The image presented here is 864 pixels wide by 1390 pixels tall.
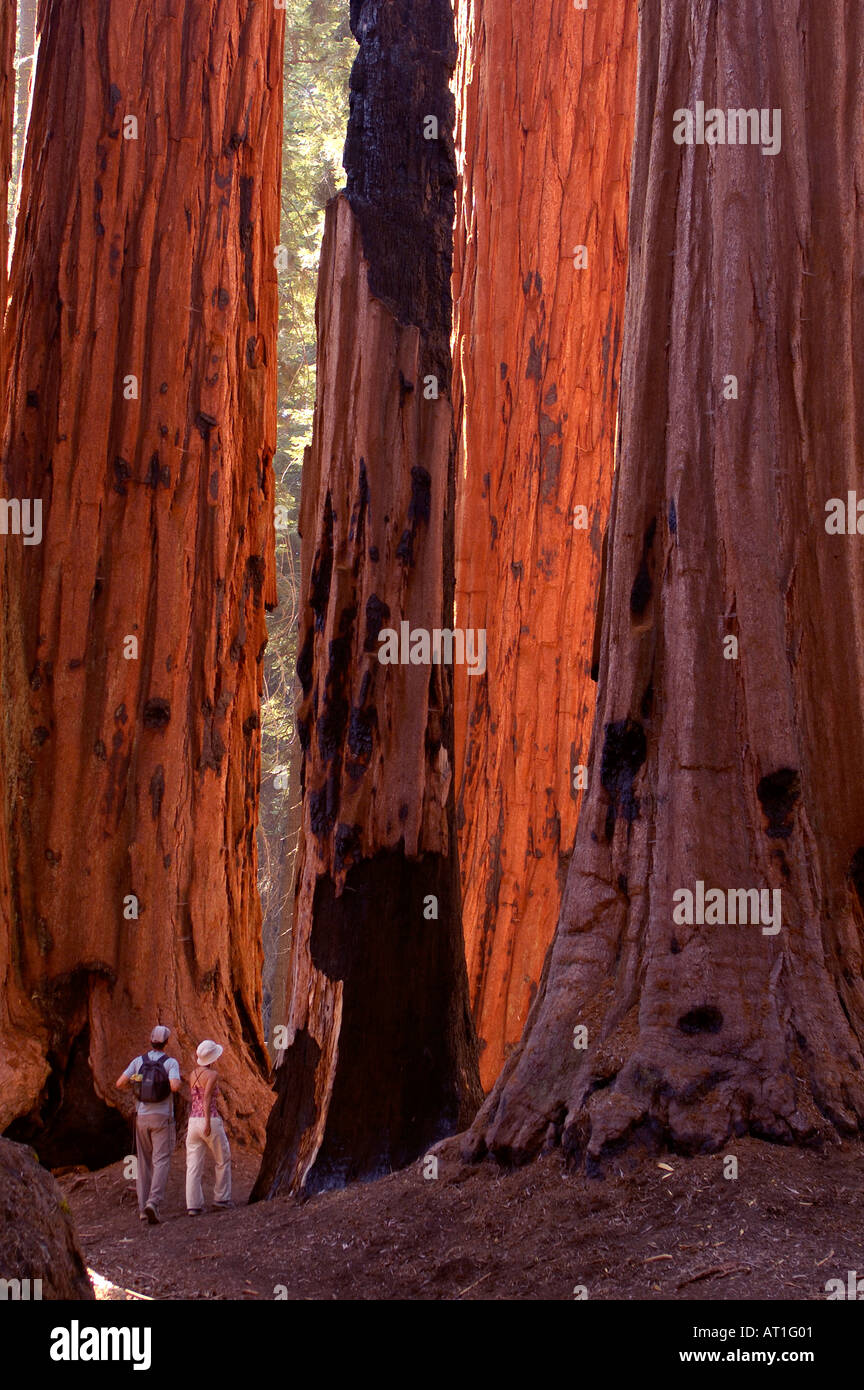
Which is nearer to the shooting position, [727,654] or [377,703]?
[727,654]

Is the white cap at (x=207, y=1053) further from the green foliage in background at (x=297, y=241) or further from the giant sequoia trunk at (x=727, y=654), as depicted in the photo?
the green foliage in background at (x=297, y=241)

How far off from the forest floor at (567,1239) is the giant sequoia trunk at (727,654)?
0.14 m

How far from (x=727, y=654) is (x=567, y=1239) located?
6.18 ft

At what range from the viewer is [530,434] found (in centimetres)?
925

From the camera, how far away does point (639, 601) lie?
15.5 feet

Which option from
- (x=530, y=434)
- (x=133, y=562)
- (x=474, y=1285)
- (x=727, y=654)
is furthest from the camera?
(x=530, y=434)

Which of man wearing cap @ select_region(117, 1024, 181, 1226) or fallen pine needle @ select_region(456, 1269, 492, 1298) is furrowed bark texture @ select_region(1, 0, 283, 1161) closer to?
man wearing cap @ select_region(117, 1024, 181, 1226)

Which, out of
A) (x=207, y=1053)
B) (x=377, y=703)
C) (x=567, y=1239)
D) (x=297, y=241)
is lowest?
(x=567, y=1239)

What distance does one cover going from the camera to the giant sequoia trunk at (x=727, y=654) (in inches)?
160

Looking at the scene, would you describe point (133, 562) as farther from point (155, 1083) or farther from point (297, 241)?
point (297, 241)

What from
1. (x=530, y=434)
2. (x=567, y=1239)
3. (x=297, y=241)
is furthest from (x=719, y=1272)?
(x=297, y=241)

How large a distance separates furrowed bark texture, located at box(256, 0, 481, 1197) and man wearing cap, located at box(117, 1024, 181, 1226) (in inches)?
22.9

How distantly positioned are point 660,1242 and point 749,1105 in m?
0.55

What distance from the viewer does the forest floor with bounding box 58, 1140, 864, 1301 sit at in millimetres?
3391
